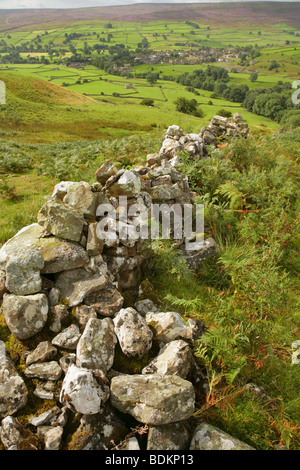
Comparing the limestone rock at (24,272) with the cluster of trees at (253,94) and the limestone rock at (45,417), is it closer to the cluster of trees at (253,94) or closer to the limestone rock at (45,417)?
the limestone rock at (45,417)

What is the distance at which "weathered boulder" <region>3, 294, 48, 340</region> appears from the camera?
4.27m

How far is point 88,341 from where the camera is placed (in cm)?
414

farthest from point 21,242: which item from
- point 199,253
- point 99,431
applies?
point 199,253

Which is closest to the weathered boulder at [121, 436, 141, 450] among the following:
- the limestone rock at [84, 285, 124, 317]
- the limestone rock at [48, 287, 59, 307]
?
the limestone rock at [84, 285, 124, 317]

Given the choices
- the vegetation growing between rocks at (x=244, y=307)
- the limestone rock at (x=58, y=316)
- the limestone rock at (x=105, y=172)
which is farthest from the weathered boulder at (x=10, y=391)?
the limestone rock at (x=105, y=172)

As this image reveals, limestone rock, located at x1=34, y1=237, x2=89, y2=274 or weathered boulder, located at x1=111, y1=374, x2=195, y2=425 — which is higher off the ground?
limestone rock, located at x1=34, y1=237, x2=89, y2=274

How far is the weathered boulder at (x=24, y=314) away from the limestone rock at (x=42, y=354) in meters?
0.30

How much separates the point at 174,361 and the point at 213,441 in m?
1.08

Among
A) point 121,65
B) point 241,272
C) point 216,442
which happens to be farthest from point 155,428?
point 121,65

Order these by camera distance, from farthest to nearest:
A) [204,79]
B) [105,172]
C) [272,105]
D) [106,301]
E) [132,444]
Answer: [204,79]
[272,105]
[105,172]
[106,301]
[132,444]

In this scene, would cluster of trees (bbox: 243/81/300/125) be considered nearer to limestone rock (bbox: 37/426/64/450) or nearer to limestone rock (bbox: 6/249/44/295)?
limestone rock (bbox: 6/249/44/295)

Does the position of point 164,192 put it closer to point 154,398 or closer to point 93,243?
point 93,243

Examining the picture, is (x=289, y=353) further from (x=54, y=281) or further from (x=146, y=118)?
(x=146, y=118)

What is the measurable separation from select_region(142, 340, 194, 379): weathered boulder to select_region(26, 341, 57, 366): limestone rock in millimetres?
1404
